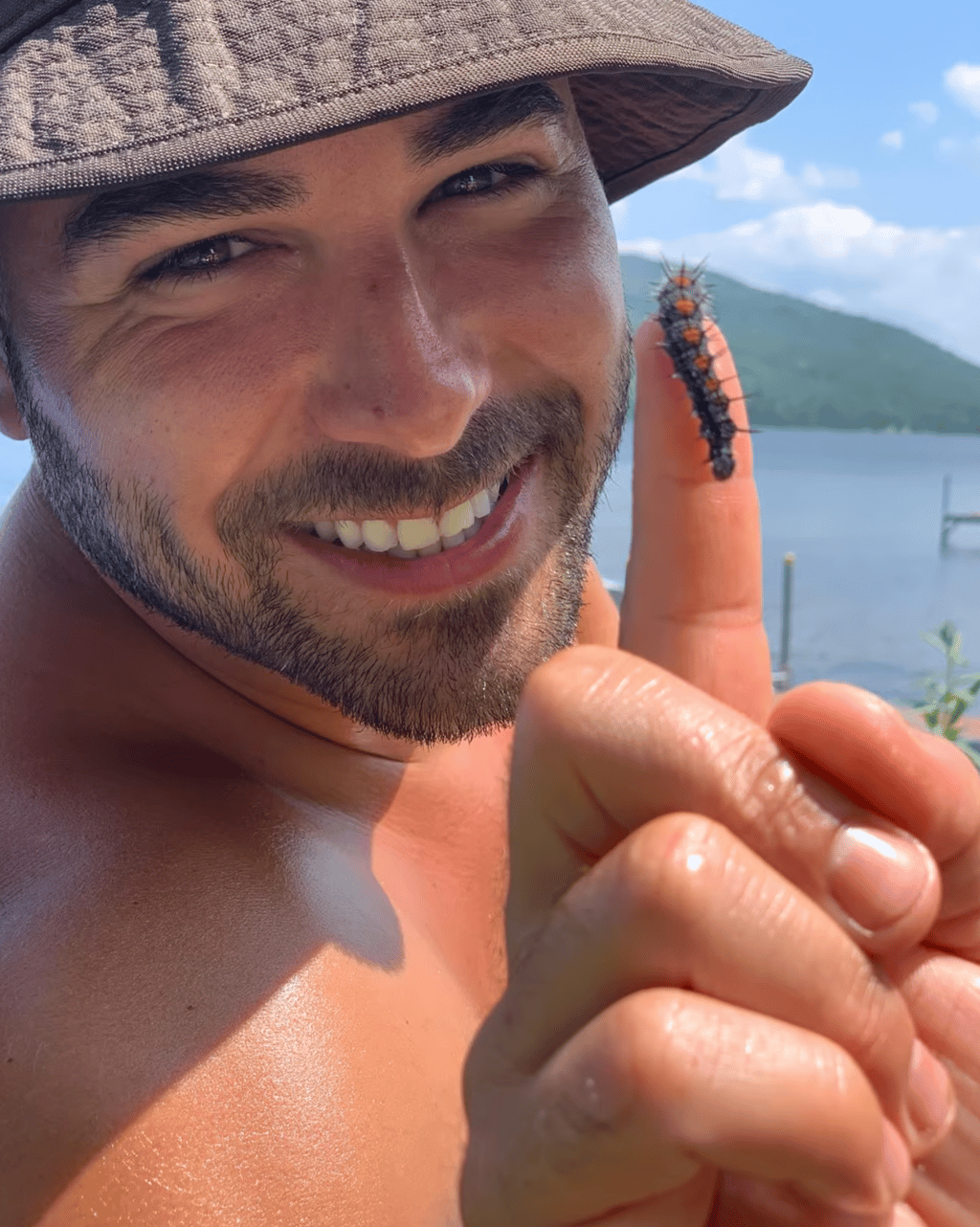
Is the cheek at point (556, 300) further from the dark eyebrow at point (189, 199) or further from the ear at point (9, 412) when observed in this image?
the ear at point (9, 412)

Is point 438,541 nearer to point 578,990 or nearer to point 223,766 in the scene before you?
point 223,766

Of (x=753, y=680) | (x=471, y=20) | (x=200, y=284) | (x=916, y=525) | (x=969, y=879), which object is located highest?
(x=471, y=20)

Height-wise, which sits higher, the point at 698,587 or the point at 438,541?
the point at 438,541

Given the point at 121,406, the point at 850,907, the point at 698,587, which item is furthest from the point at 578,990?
the point at 698,587

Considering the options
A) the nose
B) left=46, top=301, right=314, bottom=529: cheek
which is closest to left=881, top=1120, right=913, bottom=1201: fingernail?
the nose

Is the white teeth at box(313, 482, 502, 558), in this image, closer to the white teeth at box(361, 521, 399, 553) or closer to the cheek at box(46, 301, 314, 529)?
the white teeth at box(361, 521, 399, 553)

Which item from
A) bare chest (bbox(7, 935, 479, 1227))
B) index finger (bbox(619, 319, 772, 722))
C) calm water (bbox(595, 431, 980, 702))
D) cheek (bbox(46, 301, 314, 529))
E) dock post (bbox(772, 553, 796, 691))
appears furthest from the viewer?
calm water (bbox(595, 431, 980, 702))

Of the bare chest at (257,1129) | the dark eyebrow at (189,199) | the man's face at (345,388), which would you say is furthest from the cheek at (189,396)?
the bare chest at (257,1129)
